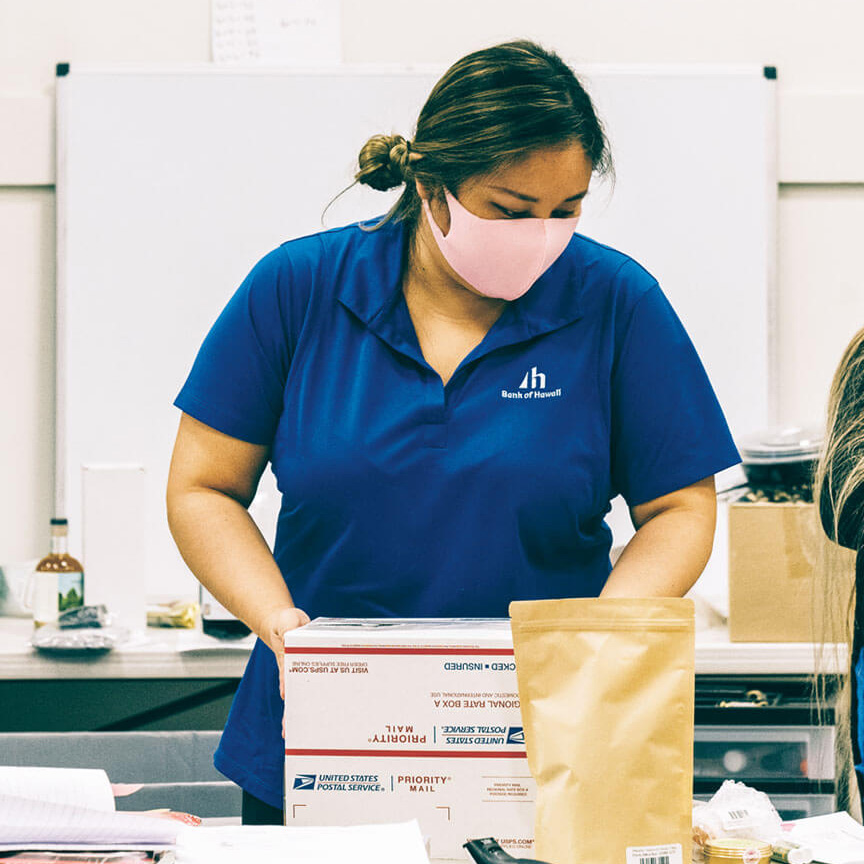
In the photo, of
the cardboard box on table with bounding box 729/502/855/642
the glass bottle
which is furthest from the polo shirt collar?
the glass bottle

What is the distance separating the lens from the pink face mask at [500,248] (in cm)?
109

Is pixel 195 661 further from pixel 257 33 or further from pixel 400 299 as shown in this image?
pixel 257 33

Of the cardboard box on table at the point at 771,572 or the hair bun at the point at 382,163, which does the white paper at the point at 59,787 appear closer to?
the hair bun at the point at 382,163

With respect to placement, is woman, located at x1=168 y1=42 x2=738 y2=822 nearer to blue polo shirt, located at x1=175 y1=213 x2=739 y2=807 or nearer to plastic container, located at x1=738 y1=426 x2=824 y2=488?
blue polo shirt, located at x1=175 y1=213 x2=739 y2=807

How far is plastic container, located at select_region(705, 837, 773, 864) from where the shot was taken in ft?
2.72

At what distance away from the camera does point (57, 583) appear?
201 cm

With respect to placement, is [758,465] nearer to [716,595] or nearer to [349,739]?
[716,595]

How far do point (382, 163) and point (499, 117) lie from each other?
188 millimetres

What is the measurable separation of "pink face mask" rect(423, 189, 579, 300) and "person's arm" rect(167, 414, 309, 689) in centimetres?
29

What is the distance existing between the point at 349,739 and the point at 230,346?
1.52 feet

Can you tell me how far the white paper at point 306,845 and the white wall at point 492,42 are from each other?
1826 millimetres

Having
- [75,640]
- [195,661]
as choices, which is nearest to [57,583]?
[75,640]

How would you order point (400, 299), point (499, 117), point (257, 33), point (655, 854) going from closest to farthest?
point (655, 854)
point (499, 117)
point (400, 299)
point (257, 33)

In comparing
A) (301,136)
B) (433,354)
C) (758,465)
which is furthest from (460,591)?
(301,136)
